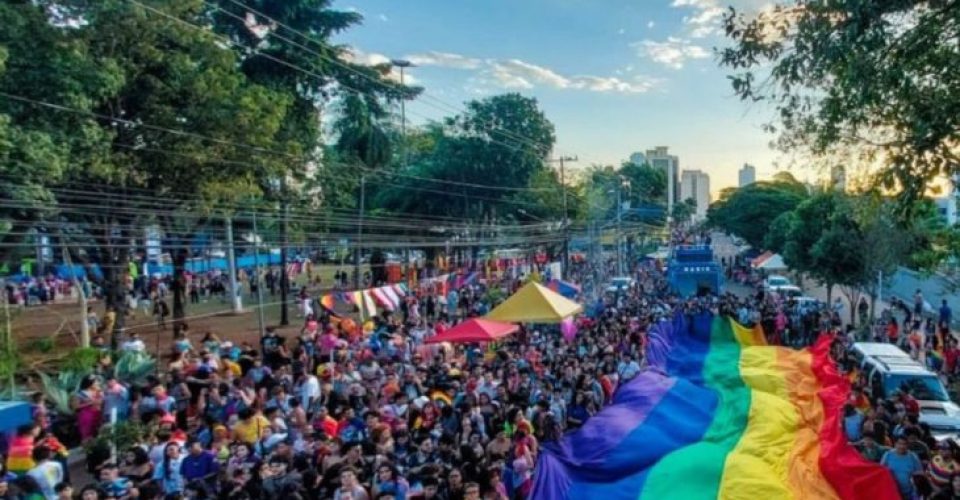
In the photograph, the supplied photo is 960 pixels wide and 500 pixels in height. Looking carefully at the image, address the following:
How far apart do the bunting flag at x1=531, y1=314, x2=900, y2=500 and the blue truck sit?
24308 millimetres

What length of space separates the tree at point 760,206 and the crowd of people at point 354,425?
6080cm

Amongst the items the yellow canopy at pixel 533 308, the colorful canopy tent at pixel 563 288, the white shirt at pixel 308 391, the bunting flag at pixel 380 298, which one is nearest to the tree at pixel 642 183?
the colorful canopy tent at pixel 563 288

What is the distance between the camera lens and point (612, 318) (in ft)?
85.1

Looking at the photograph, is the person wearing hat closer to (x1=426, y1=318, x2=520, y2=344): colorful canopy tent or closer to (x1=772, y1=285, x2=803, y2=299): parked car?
(x1=426, y1=318, x2=520, y2=344): colorful canopy tent

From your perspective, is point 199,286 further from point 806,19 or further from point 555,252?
point 806,19

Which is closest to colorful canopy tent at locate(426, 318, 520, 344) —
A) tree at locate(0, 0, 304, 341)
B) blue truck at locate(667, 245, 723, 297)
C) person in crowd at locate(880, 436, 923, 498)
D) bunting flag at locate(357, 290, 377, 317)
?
bunting flag at locate(357, 290, 377, 317)

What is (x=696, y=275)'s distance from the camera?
141ft

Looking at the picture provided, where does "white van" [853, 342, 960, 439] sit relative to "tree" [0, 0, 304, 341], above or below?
below

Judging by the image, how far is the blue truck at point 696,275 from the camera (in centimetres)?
4259

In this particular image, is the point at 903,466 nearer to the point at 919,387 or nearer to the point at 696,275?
the point at 919,387

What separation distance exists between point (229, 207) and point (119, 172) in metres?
5.65

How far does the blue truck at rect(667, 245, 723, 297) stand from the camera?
42.6 meters

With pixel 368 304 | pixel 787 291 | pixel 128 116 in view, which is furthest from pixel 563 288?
pixel 128 116

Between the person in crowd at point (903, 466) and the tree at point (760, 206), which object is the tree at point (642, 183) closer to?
the tree at point (760, 206)
